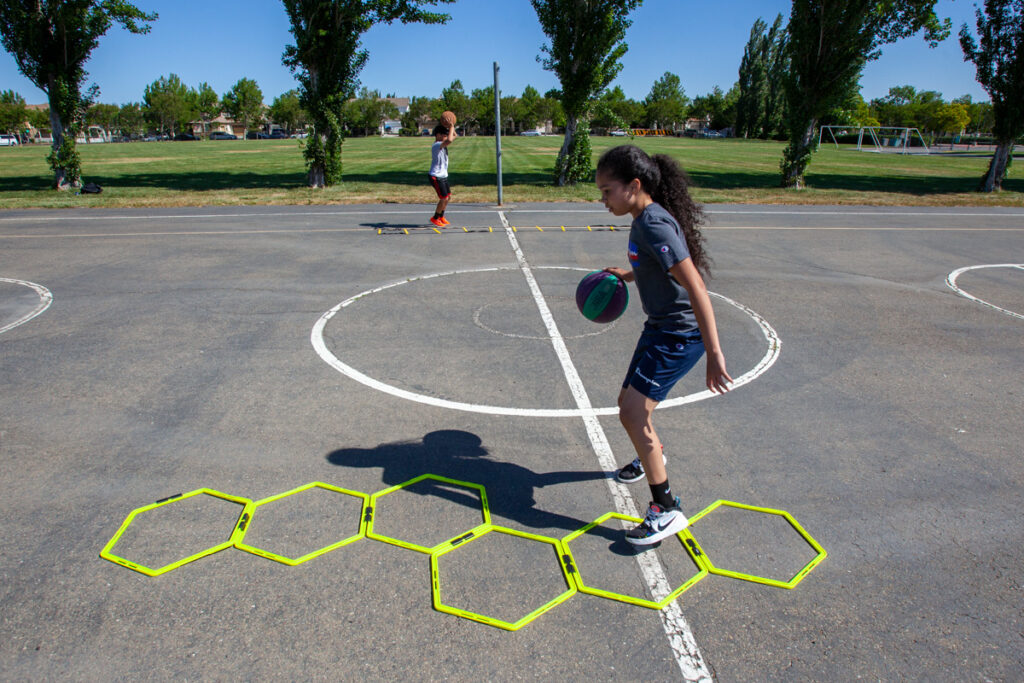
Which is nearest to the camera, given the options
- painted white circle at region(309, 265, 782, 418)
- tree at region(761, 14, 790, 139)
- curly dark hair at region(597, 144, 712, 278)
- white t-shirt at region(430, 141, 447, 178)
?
curly dark hair at region(597, 144, 712, 278)

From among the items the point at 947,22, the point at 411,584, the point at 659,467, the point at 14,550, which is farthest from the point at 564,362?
the point at 947,22

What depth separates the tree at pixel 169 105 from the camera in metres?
104

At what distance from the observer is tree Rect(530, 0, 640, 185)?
19312 millimetres

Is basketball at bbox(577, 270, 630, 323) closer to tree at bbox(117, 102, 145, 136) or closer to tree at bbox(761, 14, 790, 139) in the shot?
Answer: tree at bbox(761, 14, 790, 139)

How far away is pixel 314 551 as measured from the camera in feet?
11.5

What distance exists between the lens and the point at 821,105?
21.9 metres

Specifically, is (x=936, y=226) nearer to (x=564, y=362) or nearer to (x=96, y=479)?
(x=564, y=362)

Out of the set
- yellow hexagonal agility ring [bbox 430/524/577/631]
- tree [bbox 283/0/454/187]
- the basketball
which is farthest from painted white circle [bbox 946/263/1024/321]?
tree [bbox 283/0/454/187]

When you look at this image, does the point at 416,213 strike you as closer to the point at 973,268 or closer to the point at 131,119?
the point at 973,268

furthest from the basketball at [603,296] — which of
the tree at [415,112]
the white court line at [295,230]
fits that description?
the tree at [415,112]

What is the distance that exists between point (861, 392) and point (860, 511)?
216 centimetres

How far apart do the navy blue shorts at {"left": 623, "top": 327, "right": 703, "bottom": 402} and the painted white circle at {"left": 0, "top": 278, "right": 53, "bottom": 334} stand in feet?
25.0

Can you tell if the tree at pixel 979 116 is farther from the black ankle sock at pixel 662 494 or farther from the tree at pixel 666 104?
the black ankle sock at pixel 662 494

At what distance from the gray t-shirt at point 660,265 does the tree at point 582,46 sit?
1848 centimetres
